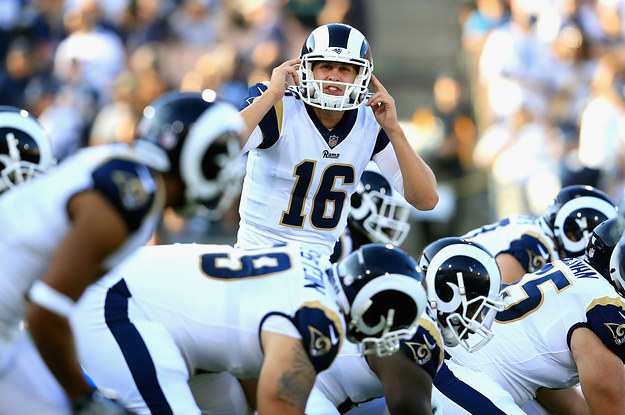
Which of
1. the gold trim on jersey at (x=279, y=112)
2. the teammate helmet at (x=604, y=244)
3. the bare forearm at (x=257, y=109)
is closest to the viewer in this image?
the teammate helmet at (x=604, y=244)

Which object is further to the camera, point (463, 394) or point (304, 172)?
point (304, 172)

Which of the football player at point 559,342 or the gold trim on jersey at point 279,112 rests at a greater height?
the gold trim on jersey at point 279,112

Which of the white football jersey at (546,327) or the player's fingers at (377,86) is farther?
the player's fingers at (377,86)

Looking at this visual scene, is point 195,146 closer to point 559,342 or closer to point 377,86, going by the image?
point 377,86

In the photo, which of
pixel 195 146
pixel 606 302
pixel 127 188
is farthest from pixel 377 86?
pixel 127 188

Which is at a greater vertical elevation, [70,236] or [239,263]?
[70,236]

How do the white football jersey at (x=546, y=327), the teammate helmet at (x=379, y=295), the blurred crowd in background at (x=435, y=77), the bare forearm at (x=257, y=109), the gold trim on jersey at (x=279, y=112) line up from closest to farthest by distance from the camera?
the teammate helmet at (x=379, y=295) < the white football jersey at (x=546, y=327) < the bare forearm at (x=257, y=109) < the gold trim on jersey at (x=279, y=112) < the blurred crowd in background at (x=435, y=77)

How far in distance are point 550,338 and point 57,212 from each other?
2843 millimetres

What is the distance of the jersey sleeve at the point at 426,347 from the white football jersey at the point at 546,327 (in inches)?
28.1

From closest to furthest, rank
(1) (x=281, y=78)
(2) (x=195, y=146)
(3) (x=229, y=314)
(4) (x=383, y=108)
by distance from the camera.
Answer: (2) (x=195, y=146) < (3) (x=229, y=314) < (1) (x=281, y=78) < (4) (x=383, y=108)

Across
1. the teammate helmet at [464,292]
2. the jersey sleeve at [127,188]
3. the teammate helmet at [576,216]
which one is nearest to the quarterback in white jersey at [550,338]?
the teammate helmet at [464,292]

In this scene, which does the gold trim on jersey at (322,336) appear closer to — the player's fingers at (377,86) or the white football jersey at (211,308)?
the white football jersey at (211,308)

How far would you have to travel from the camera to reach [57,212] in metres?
3.14

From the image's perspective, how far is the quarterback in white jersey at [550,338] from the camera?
4.57m
